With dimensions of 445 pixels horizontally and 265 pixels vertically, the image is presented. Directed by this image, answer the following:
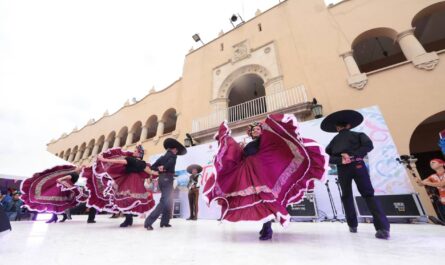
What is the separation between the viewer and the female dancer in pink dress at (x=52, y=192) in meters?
4.44

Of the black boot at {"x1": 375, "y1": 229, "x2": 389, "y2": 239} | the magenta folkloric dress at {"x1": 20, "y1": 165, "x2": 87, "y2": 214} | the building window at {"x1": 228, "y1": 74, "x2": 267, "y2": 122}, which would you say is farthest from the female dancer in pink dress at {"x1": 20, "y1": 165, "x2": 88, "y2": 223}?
the building window at {"x1": 228, "y1": 74, "x2": 267, "y2": 122}

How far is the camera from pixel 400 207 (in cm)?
403

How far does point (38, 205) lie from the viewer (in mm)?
4406

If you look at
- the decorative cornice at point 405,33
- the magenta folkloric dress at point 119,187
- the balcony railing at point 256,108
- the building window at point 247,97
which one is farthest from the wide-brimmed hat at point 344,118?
the decorative cornice at point 405,33

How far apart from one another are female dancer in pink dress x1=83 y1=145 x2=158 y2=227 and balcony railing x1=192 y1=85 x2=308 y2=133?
5.30m

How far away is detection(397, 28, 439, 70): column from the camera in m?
5.69

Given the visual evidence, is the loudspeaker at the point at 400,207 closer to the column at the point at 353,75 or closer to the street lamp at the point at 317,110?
the street lamp at the point at 317,110

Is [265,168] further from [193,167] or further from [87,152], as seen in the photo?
[87,152]

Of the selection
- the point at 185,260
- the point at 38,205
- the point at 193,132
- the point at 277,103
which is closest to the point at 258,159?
the point at 185,260

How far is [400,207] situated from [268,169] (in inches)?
142

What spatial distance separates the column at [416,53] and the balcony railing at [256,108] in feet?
10.4

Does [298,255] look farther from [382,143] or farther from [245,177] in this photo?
[382,143]

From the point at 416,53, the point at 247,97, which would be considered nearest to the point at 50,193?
the point at 247,97

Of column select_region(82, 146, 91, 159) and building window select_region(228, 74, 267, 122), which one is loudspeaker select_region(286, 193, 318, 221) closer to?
building window select_region(228, 74, 267, 122)
